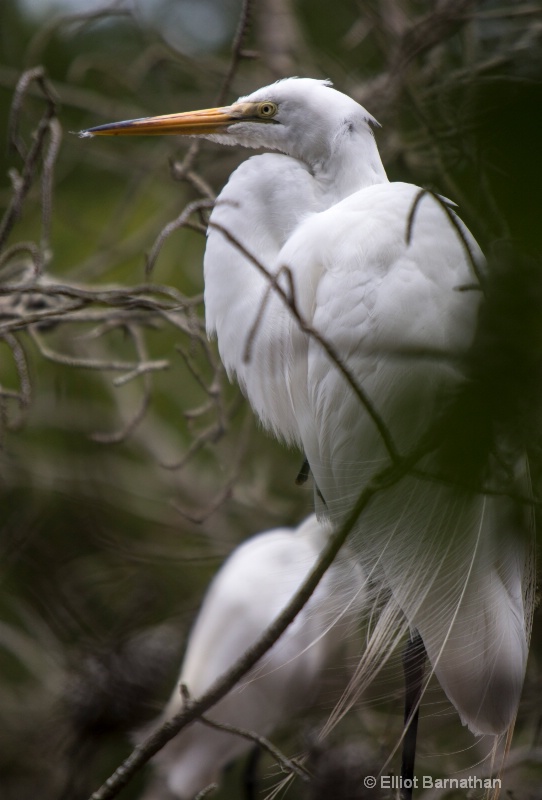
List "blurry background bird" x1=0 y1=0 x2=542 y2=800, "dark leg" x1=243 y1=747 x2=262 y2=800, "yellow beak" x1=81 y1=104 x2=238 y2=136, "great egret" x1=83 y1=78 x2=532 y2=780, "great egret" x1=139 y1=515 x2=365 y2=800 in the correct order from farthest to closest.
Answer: "dark leg" x1=243 y1=747 x2=262 y2=800
"great egret" x1=139 y1=515 x2=365 y2=800
"yellow beak" x1=81 y1=104 x2=238 y2=136
"great egret" x1=83 y1=78 x2=532 y2=780
"blurry background bird" x1=0 y1=0 x2=542 y2=800

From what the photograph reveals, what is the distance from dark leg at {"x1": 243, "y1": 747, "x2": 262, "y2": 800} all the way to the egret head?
179 centimetres

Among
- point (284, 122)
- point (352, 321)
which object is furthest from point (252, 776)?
point (284, 122)

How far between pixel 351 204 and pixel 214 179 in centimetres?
137

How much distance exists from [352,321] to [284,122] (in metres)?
0.44

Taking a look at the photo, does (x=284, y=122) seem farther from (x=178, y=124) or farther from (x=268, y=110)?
(x=178, y=124)

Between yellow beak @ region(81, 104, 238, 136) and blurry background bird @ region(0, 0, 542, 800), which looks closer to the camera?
blurry background bird @ region(0, 0, 542, 800)

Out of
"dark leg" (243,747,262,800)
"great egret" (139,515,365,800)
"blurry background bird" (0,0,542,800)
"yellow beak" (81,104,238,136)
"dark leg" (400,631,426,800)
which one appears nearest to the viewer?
"blurry background bird" (0,0,542,800)

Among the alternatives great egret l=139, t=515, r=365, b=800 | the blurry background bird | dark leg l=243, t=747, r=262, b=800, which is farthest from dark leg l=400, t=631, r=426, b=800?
dark leg l=243, t=747, r=262, b=800

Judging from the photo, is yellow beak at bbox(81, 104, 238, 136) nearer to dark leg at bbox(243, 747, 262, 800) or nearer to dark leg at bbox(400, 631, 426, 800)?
dark leg at bbox(400, 631, 426, 800)

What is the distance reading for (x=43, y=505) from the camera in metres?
2.80

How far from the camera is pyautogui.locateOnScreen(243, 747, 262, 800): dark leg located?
8.38 ft

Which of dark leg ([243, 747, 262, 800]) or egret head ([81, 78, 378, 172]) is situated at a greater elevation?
egret head ([81, 78, 378, 172])

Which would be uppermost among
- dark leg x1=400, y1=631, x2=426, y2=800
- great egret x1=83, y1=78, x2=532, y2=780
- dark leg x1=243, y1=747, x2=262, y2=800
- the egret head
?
the egret head

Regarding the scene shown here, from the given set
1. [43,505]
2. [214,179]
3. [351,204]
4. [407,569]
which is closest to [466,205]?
[407,569]
